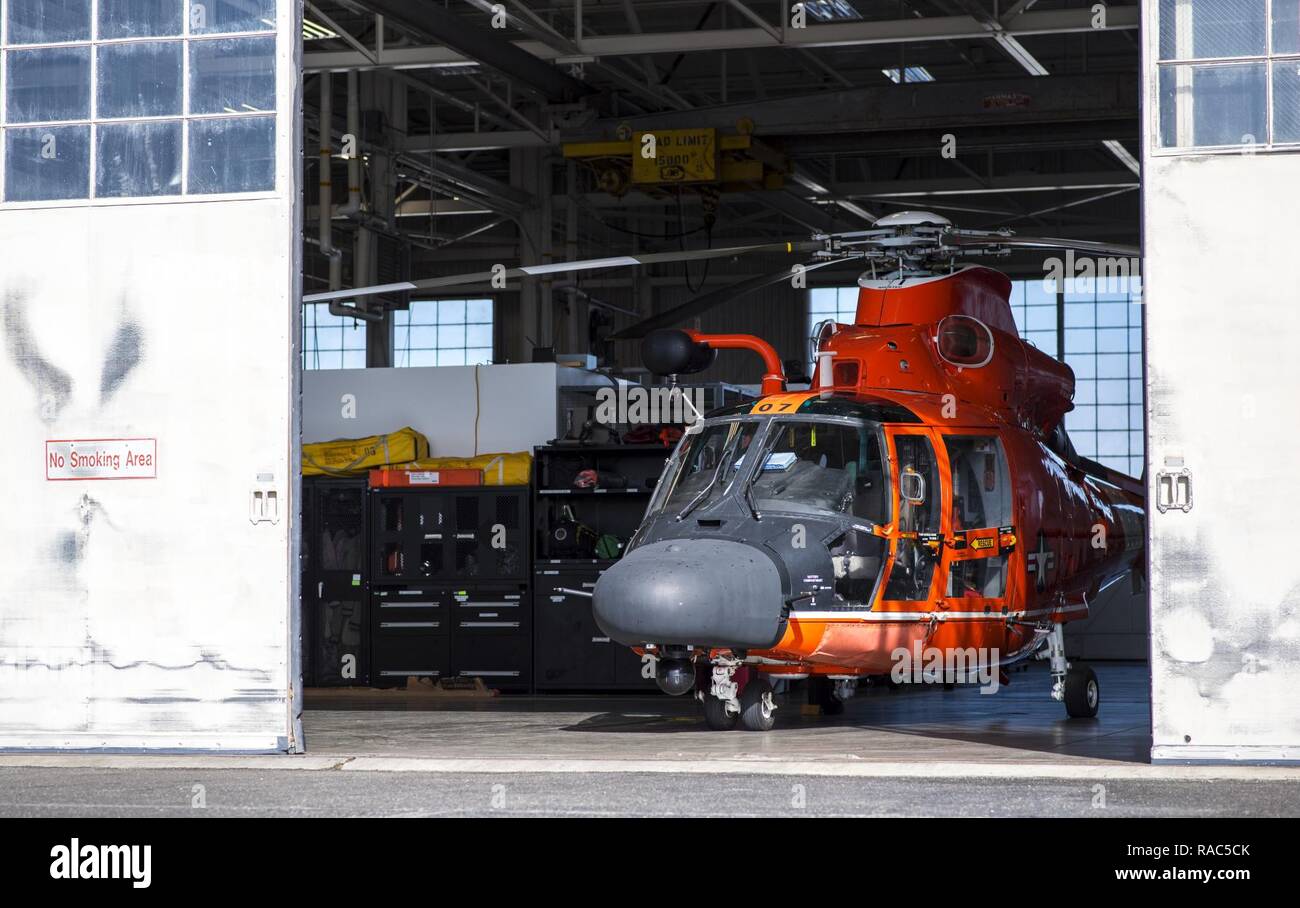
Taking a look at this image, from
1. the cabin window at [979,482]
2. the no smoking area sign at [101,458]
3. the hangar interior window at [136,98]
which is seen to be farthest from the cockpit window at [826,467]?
the no smoking area sign at [101,458]

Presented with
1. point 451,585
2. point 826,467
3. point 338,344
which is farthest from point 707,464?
point 338,344

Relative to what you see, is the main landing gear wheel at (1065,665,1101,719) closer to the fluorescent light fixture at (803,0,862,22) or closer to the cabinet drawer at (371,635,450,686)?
the cabinet drawer at (371,635,450,686)

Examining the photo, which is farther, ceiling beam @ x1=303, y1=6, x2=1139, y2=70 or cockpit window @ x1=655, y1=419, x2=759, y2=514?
ceiling beam @ x1=303, y1=6, x2=1139, y2=70

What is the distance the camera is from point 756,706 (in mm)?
11383

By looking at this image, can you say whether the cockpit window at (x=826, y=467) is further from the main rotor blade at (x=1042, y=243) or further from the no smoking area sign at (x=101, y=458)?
the no smoking area sign at (x=101, y=458)

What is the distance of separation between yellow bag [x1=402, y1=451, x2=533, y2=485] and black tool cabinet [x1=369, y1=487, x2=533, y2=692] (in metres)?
0.12

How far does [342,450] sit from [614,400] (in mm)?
2907

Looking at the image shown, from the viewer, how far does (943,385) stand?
38.0 ft

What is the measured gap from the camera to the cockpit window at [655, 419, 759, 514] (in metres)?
10.4

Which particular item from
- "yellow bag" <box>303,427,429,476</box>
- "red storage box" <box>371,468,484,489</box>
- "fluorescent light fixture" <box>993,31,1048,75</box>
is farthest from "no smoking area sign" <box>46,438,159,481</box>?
"fluorescent light fixture" <box>993,31,1048,75</box>

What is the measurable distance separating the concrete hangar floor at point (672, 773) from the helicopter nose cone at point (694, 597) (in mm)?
717

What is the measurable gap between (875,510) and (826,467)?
1.40 ft

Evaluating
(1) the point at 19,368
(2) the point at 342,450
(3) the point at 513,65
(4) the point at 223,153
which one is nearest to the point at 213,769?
(1) the point at 19,368

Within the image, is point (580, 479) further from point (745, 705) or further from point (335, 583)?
point (745, 705)
